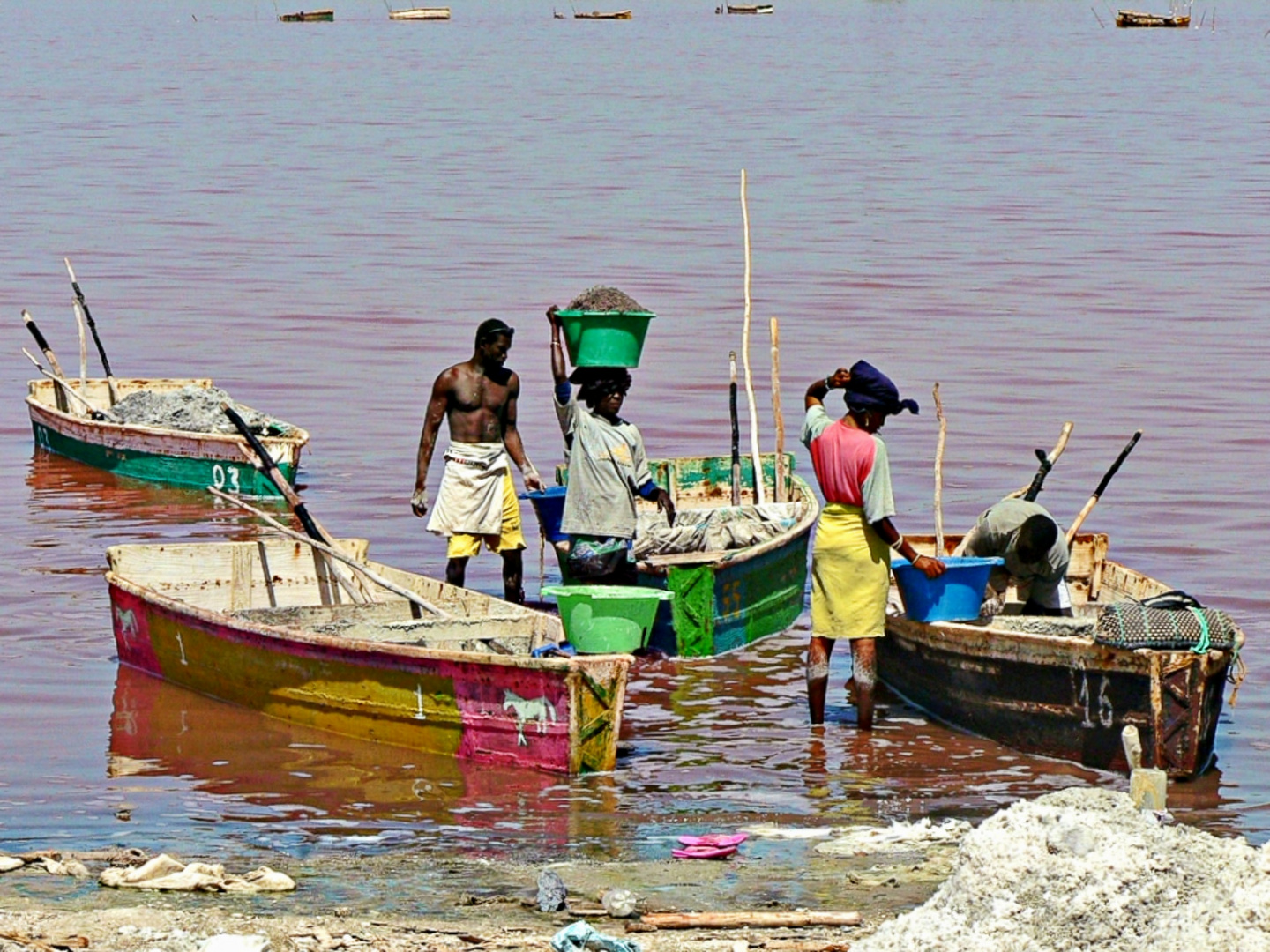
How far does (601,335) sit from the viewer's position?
9.37 m

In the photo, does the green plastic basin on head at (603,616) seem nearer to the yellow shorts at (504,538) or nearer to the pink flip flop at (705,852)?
the pink flip flop at (705,852)

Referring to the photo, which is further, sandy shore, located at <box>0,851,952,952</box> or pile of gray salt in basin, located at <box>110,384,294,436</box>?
pile of gray salt in basin, located at <box>110,384,294,436</box>

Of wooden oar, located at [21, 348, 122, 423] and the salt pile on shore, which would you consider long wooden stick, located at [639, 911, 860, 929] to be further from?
wooden oar, located at [21, 348, 122, 423]

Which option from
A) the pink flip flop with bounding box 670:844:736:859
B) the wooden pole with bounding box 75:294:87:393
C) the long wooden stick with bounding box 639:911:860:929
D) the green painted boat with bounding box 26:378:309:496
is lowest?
the pink flip flop with bounding box 670:844:736:859

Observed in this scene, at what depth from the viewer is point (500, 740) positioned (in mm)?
8023

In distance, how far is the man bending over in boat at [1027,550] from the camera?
8570 millimetres

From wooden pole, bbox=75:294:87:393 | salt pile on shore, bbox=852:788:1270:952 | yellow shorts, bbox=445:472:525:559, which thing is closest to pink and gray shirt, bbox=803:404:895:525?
yellow shorts, bbox=445:472:525:559

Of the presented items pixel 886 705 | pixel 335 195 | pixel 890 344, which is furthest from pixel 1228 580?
pixel 335 195

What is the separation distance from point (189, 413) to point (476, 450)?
4.90 m

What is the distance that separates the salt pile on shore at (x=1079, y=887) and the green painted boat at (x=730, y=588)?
13.8 feet

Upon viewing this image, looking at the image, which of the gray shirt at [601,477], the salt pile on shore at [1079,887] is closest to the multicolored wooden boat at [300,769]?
the gray shirt at [601,477]

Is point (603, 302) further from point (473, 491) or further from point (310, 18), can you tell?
point (310, 18)

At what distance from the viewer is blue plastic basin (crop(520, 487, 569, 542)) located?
10242 mm

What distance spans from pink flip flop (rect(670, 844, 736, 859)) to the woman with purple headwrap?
161cm
